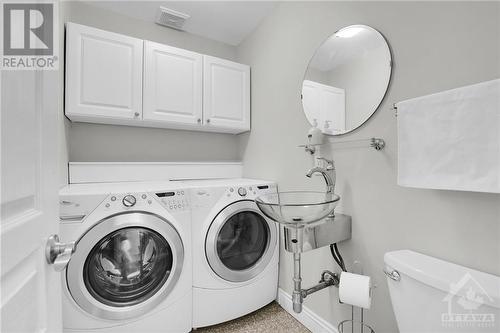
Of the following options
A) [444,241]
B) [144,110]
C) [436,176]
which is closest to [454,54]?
[436,176]

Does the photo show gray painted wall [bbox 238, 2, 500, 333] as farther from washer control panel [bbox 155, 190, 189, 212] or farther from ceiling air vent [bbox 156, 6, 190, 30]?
ceiling air vent [bbox 156, 6, 190, 30]

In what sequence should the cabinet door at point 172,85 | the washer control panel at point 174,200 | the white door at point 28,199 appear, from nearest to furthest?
the white door at point 28,199, the washer control panel at point 174,200, the cabinet door at point 172,85

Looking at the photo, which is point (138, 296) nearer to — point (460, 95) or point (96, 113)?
point (96, 113)

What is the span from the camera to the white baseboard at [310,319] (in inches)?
58.9

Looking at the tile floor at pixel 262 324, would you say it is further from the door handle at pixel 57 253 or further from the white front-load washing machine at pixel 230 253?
the door handle at pixel 57 253

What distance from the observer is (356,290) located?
44.0 inches

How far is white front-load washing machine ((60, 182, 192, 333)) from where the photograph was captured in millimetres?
1234

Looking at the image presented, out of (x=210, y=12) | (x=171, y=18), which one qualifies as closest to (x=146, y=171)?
(x=171, y=18)

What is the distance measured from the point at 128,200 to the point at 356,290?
4.08 feet

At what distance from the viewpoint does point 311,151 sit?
1.60m

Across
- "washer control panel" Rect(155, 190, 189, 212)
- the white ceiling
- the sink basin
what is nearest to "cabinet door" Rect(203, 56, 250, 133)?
the white ceiling

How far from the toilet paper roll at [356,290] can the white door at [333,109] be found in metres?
0.78

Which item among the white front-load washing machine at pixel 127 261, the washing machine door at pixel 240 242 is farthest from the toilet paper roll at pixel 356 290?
the white front-load washing machine at pixel 127 261

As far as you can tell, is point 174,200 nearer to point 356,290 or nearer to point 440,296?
point 356,290
